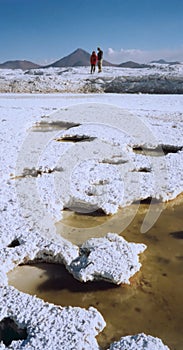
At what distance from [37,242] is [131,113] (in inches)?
302

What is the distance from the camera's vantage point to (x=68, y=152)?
21.9ft

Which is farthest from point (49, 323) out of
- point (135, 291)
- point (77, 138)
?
point (77, 138)

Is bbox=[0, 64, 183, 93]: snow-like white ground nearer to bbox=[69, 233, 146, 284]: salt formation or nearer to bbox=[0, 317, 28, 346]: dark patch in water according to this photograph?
bbox=[69, 233, 146, 284]: salt formation

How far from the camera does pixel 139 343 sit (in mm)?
2463

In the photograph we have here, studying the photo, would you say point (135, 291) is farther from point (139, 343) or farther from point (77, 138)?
point (77, 138)

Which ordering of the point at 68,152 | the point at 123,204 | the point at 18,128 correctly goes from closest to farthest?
the point at 123,204
the point at 68,152
the point at 18,128

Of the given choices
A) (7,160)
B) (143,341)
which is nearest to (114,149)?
(7,160)

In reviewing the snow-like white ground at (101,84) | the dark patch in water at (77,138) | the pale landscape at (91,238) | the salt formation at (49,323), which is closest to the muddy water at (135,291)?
the pale landscape at (91,238)

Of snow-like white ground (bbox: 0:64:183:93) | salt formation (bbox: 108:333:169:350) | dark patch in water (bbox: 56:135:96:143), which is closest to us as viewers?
salt formation (bbox: 108:333:169:350)

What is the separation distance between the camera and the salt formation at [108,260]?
3.20 meters

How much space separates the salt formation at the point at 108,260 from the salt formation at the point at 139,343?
68 cm

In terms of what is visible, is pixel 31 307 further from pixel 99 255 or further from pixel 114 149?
pixel 114 149

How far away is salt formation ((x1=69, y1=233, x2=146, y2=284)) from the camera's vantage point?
320 centimetres

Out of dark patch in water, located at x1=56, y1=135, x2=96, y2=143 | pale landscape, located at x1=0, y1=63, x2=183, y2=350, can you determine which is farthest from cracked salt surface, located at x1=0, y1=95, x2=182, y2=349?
dark patch in water, located at x1=56, y1=135, x2=96, y2=143
